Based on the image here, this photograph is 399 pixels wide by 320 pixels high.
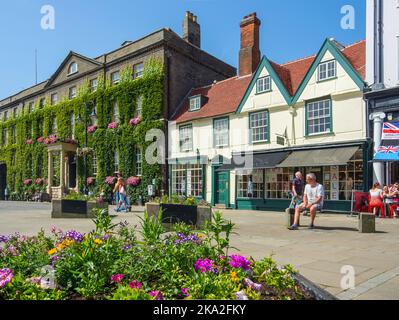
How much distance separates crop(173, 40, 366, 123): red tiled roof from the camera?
1840 centimetres

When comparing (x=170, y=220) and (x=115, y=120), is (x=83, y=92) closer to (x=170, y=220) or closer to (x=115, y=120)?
(x=115, y=120)

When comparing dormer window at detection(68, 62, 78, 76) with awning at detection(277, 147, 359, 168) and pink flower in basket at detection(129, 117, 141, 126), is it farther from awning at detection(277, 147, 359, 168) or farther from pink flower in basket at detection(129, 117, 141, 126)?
awning at detection(277, 147, 359, 168)

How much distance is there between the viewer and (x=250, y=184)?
2061 cm

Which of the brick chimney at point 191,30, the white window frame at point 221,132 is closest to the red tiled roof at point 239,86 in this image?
the white window frame at point 221,132

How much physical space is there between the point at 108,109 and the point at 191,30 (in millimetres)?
9503

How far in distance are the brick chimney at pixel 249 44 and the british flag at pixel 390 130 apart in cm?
1078

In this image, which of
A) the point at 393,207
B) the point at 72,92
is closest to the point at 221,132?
the point at 393,207

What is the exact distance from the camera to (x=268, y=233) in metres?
9.55

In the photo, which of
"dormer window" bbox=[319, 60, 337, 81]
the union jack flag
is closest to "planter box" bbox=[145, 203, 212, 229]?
the union jack flag

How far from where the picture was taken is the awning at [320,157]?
1587 cm

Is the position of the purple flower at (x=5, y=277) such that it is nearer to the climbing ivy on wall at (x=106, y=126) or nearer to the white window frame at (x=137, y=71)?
the climbing ivy on wall at (x=106, y=126)

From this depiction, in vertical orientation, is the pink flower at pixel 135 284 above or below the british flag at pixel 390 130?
below

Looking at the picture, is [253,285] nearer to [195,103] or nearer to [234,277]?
[234,277]

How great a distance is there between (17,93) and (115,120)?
65.0 feet
